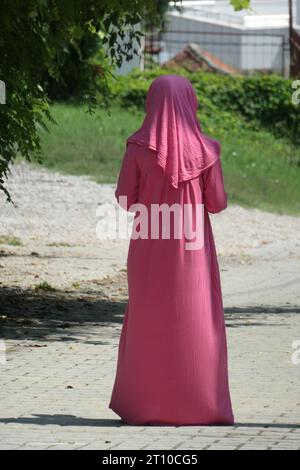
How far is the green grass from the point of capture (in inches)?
995

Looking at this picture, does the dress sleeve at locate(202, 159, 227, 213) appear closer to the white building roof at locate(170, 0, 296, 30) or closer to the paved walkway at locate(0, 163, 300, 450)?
the paved walkway at locate(0, 163, 300, 450)

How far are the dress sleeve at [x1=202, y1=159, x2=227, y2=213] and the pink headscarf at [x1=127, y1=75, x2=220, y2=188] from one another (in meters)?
0.06

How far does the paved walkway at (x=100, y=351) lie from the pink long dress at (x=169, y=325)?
0.15 m

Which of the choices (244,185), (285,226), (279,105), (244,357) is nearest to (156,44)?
(279,105)

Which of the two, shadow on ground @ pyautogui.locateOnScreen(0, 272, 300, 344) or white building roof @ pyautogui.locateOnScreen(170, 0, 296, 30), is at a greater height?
shadow on ground @ pyautogui.locateOnScreen(0, 272, 300, 344)

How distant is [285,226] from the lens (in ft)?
72.8

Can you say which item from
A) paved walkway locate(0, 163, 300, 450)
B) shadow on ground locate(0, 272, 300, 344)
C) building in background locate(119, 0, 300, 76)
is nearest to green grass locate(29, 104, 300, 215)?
paved walkway locate(0, 163, 300, 450)

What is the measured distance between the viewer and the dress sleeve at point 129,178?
740 cm

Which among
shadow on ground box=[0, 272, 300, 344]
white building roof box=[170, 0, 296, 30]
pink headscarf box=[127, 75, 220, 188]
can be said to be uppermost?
pink headscarf box=[127, 75, 220, 188]

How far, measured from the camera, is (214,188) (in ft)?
24.3

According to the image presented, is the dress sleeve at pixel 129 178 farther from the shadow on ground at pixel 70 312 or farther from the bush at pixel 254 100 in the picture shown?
the bush at pixel 254 100

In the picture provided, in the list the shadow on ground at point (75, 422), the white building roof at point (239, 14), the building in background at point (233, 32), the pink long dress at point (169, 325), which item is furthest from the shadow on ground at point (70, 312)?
the white building roof at point (239, 14)

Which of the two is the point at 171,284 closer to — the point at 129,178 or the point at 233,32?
the point at 129,178

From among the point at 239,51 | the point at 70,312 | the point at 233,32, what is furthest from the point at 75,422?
the point at 233,32
